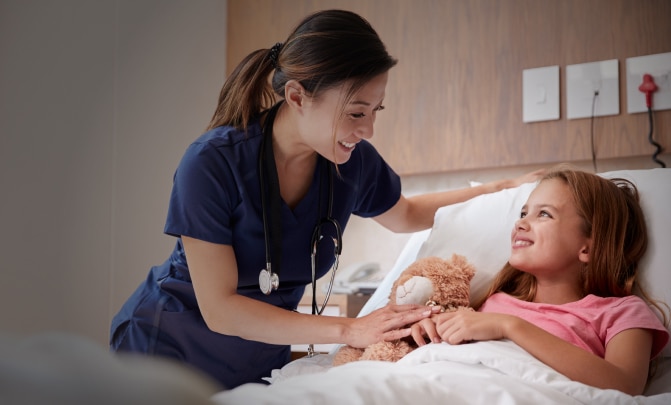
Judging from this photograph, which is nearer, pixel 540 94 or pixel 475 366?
pixel 475 366

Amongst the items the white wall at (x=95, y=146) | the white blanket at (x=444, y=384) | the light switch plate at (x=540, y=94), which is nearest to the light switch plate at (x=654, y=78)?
the light switch plate at (x=540, y=94)

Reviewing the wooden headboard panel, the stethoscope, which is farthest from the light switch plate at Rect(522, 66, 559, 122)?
the stethoscope

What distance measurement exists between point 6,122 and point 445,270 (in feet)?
6.91

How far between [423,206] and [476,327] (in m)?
0.74

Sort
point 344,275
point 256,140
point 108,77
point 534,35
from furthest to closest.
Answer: point 108,77 < point 344,275 < point 534,35 < point 256,140

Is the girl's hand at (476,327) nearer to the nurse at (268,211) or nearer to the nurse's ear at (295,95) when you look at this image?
the nurse at (268,211)

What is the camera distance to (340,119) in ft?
4.98

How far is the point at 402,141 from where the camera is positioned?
9.37 ft

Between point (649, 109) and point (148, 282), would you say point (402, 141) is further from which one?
point (148, 282)

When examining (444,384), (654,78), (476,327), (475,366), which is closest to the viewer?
(444,384)

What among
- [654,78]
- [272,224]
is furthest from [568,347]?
[654,78]

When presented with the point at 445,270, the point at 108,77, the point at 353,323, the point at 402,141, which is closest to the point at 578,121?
the point at 402,141

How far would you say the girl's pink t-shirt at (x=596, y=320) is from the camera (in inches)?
53.8

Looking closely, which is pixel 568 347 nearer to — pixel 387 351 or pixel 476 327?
pixel 476 327
